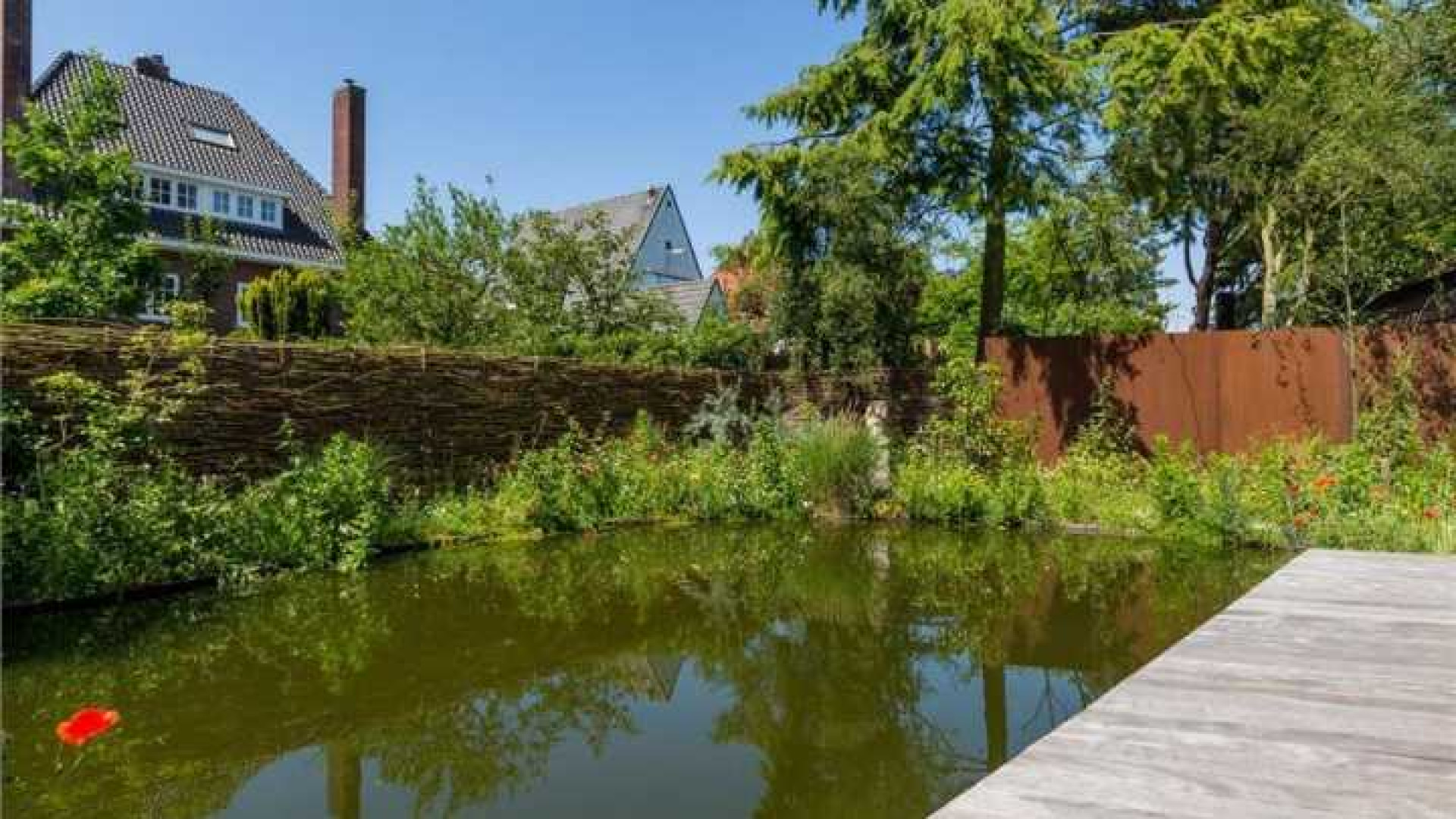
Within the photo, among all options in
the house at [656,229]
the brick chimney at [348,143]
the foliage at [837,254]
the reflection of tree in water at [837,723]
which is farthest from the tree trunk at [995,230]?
the brick chimney at [348,143]

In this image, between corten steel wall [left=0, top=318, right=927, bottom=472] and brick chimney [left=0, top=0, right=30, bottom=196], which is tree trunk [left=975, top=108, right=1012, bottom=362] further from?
brick chimney [left=0, top=0, right=30, bottom=196]

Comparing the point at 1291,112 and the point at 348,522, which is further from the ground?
the point at 1291,112

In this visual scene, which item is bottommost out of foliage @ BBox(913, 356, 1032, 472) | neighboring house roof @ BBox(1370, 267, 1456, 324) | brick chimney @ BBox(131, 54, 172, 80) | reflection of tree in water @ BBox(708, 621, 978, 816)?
reflection of tree in water @ BBox(708, 621, 978, 816)

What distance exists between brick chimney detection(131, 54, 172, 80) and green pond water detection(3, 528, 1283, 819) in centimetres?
2237

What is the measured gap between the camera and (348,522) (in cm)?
669

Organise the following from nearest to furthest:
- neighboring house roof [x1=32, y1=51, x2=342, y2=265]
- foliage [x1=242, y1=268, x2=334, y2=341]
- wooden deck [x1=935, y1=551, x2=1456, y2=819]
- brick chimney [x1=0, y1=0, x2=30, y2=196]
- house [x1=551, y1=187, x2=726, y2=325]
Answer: wooden deck [x1=935, y1=551, x2=1456, y2=819], foliage [x1=242, y1=268, x2=334, y2=341], brick chimney [x1=0, y1=0, x2=30, y2=196], neighboring house roof [x1=32, y1=51, x2=342, y2=265], house [x1=551, y1=187, x2=726, y2=325]

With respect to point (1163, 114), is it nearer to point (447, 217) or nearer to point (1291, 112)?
point (1291, 112)

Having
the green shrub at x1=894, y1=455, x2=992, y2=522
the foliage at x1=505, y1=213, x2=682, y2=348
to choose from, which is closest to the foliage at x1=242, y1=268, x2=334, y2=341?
the foliage at x1=505, y1=213, x2=682, y2=348

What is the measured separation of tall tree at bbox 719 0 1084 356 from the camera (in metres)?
9.30

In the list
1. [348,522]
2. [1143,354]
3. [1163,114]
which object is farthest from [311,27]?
[1143,354]

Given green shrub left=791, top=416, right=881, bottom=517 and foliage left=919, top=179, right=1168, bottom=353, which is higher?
foliage left=919, top=179, right=1168, bottom=353

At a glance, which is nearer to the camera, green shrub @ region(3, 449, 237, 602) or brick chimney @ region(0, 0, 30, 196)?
green shrub @ region(3, 449, 237, 602)

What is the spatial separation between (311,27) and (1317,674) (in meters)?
9.95

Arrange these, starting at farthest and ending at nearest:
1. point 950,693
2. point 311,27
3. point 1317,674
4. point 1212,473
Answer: point 311,27 → point 1212,473 → point 950,693 → point 1317,674
